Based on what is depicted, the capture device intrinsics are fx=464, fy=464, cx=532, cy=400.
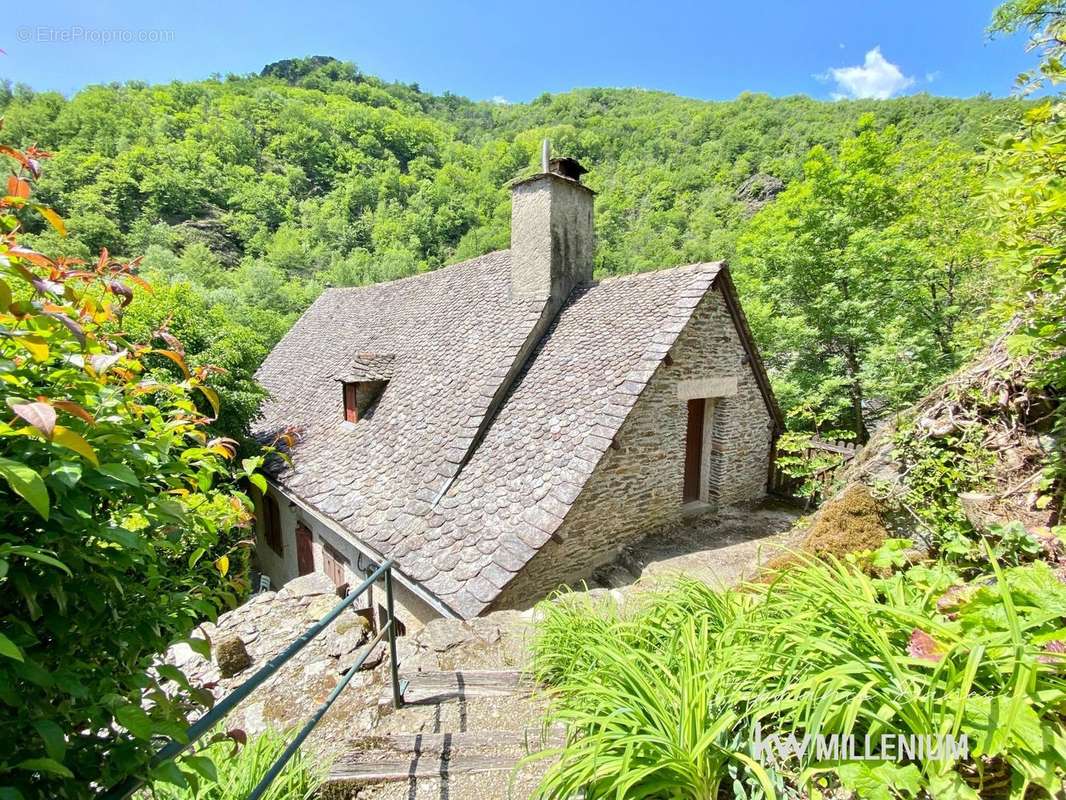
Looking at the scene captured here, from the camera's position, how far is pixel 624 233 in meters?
49.6

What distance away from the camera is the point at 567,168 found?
9273 millimetres

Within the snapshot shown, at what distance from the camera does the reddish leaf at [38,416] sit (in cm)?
83

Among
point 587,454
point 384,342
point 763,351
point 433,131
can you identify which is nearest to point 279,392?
point 384,342

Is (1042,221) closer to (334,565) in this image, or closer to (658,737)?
(658,737)

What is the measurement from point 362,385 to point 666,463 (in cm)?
643

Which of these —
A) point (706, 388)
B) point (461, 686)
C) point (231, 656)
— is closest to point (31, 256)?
point (461, 686)

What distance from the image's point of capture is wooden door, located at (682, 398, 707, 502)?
8508 mm

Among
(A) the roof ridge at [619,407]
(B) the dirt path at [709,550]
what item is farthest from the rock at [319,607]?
(B) the dirt path at [709,550]

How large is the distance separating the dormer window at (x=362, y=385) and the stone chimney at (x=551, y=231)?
353 cm

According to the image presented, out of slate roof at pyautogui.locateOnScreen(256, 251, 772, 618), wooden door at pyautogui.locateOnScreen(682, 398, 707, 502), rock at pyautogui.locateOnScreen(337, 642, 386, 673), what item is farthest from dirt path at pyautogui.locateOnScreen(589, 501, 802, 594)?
rock at pyautogui.locateOnScreen(337, 642, 386, 673)

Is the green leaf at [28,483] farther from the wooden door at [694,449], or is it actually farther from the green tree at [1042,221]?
the wooden door at [694,449]

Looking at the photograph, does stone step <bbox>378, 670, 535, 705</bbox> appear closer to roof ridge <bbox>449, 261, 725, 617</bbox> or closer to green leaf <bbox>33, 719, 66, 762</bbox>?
roof ridge <bbox>449, 261, 725, 617</bbox>

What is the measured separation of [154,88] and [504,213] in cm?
4978

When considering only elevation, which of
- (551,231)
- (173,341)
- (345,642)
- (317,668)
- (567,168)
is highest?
(567,168)
